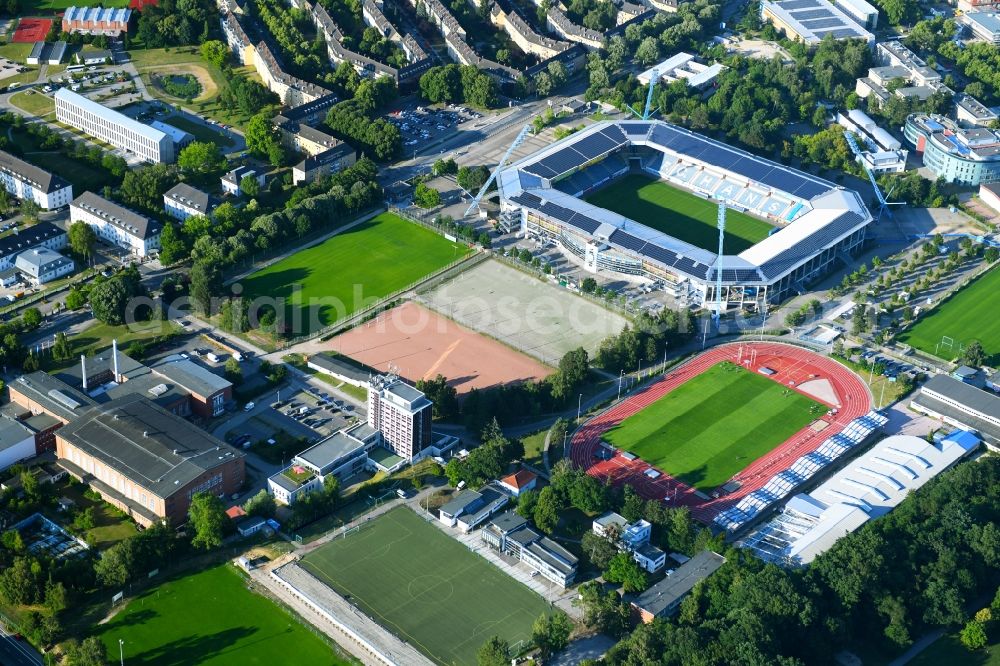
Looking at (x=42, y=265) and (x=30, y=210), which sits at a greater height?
(x=30, y=210)

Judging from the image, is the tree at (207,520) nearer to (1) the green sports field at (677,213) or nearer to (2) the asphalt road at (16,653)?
(2) the asphalt road at (16,653)

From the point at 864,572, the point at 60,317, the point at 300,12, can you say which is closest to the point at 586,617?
Answer: the point at 864,572

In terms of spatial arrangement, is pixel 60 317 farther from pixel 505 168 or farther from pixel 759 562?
pixel 759 562

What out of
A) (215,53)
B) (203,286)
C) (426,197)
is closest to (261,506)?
(203,286)

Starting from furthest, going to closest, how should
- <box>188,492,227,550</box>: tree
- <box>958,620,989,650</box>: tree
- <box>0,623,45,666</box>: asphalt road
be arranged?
<box>188,492,227,550</box>: tree, <box>958,620,989,650</box>: tree, <box>0,623,45,666</box>: asphalt road

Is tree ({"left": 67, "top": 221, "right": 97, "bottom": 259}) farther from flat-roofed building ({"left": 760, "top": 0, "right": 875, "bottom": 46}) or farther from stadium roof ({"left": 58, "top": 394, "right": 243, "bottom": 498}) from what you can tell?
flat-roofed building ({"left": 760, "top": 0, "right": 875, "bottom": 46})

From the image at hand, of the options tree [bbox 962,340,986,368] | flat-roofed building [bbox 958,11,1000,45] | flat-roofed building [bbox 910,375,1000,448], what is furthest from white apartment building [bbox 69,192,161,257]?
flat-roofed building [bbox 958,11,1000,45]

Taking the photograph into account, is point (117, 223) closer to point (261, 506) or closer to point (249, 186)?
point (249, 186)
